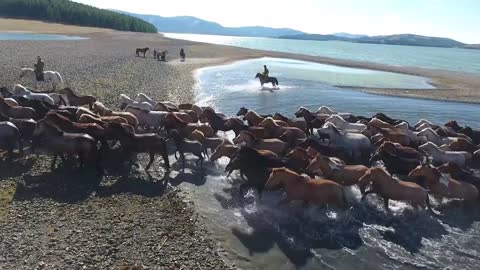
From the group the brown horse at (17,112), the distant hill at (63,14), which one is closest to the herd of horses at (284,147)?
the brown horse at (17,112)

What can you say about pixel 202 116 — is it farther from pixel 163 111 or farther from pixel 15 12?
pixel 15 12

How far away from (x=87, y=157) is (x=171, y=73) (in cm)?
2318

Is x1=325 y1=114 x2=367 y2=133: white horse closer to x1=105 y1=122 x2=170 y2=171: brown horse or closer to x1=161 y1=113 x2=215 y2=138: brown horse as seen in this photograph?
x1=161 y1=113 x2=215 y2=138: brown horse

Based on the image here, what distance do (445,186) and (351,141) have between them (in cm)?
339

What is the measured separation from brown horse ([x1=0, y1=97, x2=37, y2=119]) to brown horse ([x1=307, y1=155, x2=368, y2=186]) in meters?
8.84

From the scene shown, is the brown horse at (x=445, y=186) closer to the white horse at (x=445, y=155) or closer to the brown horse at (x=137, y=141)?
the white horse at (x=445, y=155)

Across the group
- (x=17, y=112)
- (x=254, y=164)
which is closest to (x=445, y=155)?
(x=254, y=164)

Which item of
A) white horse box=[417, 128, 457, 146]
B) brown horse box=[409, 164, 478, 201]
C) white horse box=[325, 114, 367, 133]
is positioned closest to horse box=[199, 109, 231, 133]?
white horse box=[325, 114, 367, 133]

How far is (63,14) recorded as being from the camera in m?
120

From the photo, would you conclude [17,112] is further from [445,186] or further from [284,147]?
[445,186]

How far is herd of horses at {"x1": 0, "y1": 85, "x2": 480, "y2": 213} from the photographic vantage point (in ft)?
33.7

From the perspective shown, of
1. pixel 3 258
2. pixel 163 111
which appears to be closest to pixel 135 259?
pixel 3 258

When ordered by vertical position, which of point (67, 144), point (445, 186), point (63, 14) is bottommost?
point (445, 186)

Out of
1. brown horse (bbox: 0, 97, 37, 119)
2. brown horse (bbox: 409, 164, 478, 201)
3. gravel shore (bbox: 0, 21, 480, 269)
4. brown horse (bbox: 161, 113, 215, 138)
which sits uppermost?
brown horse (bbox: 0, 97, 37, 119)
